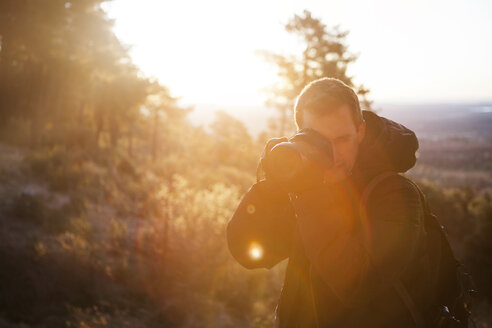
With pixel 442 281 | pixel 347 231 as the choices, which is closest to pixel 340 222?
pixel 347 231

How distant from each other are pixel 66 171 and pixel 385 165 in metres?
11.9

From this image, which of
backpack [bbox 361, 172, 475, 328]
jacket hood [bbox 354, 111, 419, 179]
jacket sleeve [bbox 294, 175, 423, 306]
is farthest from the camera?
jacket hood [bbox 354, 111, 419, 179]

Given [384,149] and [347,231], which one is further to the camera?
[384,149]

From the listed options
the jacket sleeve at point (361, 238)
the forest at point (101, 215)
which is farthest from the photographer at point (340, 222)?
the forest at point (101, 215)

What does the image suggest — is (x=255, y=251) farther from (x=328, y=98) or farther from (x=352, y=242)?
(x=328, y=98)

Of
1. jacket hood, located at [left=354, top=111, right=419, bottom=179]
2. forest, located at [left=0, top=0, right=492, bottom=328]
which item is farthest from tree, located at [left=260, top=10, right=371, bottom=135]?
jacket hood, located at [left=354, top=111, right=419, bottom=179]

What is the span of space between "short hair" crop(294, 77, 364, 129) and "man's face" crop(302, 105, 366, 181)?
0.02m

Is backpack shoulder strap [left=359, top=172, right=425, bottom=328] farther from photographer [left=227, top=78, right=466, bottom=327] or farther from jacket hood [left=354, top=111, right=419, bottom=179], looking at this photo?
jacket hood [left=354, top=111, right=419, bottom=179]

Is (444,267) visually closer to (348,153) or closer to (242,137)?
(348,153)

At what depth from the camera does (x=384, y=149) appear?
1688 mm

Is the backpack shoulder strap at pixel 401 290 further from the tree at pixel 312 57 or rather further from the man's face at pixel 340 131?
the tree at pixel 312 57

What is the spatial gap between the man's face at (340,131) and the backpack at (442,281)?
0.52 feet

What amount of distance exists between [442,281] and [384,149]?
2.18 ft

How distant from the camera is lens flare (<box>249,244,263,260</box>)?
5.46 ft
